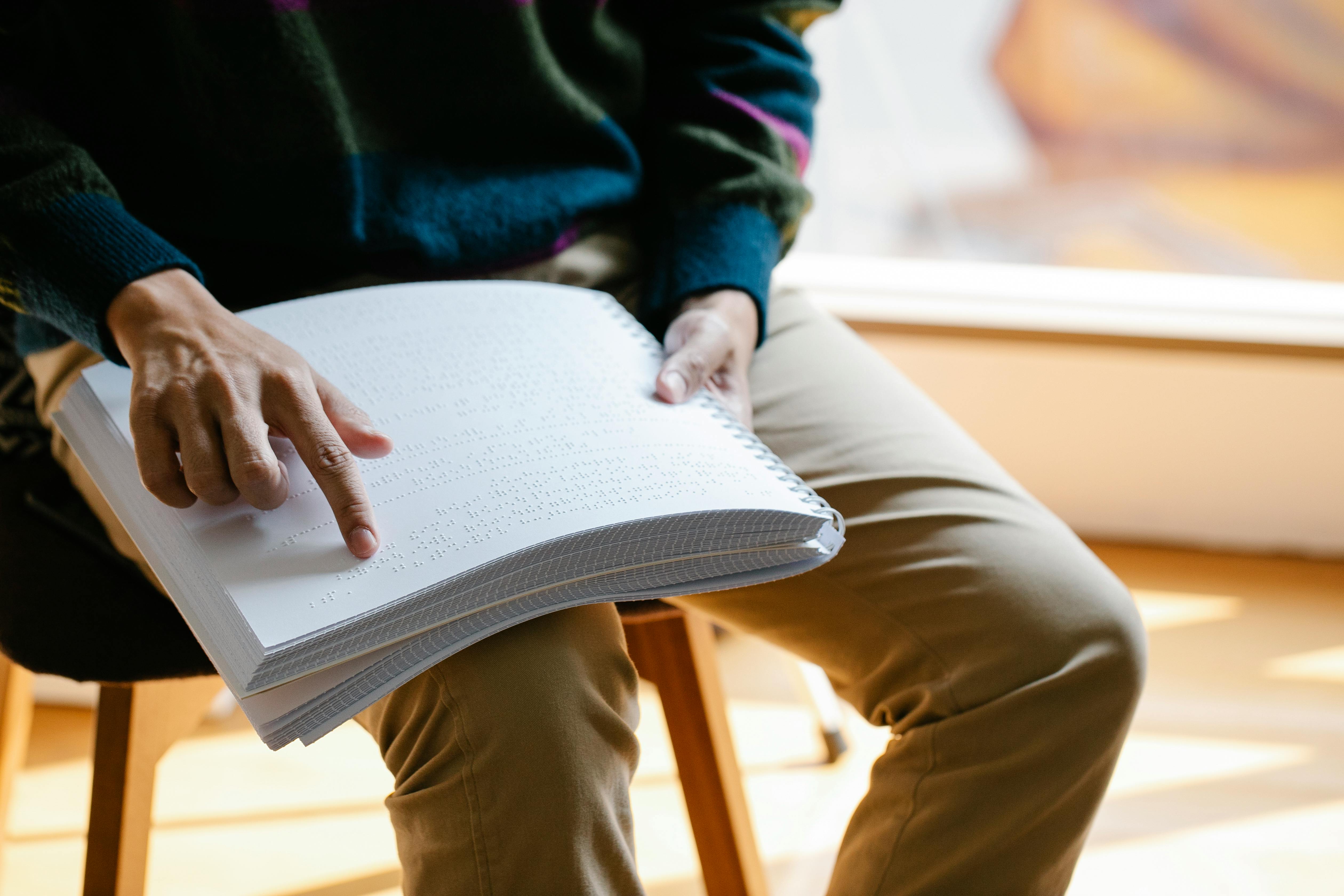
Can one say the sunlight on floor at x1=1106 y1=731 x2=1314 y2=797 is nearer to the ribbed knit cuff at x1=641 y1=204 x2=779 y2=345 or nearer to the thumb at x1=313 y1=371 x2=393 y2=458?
the ribbed knit cuff at x1=641 y1=204 x2=779 y2=345

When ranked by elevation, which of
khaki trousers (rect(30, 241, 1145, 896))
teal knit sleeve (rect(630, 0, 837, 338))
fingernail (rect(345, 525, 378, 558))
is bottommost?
khaki trousers (rect(30, 241, 1145, 896))

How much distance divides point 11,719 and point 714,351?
1.95 feet

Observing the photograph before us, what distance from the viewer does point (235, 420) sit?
17.6 inches

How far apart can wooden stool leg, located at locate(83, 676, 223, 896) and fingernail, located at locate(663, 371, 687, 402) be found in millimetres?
340

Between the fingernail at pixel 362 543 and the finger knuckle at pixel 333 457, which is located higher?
the finger knuckle at pixel 333 457

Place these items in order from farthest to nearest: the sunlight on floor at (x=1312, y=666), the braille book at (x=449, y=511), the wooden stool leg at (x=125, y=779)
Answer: the sunlight on floor at (x=1312, y=666) → the wooden stool leg at (x=125, y=779) → the braille book at (x=449, y=511)

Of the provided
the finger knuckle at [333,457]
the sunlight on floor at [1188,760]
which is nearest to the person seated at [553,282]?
the finger knuckle at [333,457]

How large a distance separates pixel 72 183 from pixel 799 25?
0.53 metres

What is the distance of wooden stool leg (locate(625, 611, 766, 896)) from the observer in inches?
29.0

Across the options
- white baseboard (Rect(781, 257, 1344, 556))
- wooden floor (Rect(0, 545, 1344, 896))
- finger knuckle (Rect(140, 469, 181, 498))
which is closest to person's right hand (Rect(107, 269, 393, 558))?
finger knuckle (Rect(140, 469, 181, 498))

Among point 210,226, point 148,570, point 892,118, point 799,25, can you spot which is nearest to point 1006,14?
point 892,118

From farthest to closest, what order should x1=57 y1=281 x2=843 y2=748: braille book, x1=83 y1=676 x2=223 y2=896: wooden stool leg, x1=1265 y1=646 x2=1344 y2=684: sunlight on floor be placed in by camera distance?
x1=1265 y1=646 x2=1344 y2=684: sunlight on floor → x1=83 y1=676 x2=223 y2=896: wooden stool leg → x1=57 y1=281 x2=843 y2=748: braille book

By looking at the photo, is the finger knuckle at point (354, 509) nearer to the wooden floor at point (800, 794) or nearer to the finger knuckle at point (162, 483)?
the finger knuckle at point (162, 483)

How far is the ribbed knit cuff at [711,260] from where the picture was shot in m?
0.68
